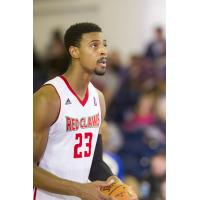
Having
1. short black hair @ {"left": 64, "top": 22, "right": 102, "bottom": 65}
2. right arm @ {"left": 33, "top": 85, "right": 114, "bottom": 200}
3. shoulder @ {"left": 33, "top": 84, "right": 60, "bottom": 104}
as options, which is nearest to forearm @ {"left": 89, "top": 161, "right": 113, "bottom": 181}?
right arm @ {"left": 33, "top": 85, "right": 114, "bottom": 200}

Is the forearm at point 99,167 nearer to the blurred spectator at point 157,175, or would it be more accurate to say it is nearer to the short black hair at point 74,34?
the blurred spectator at point 157,175

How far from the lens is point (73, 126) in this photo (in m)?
2.61

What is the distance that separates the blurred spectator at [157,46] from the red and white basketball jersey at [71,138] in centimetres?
31

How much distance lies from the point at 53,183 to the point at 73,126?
0.82 ft

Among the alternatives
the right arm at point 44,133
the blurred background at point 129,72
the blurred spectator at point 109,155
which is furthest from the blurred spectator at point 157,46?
the right arm at point 44,133

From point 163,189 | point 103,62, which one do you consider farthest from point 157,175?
point 103,62

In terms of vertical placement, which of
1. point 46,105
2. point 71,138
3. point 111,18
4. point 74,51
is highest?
point 111,18

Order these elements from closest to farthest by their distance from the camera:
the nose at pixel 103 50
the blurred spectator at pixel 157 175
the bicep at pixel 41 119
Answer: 1. the bicep at pixel 41 119
2. the nose at pixel 103 50
3. the blurred spectator at pixel 157 175

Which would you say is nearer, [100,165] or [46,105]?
[46,105]

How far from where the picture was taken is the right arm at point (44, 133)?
8.41ft

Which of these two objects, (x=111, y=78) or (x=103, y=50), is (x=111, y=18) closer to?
(x=103, y=50)

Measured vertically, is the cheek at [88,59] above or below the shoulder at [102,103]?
above

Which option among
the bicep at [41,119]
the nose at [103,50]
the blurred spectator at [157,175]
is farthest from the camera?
the blurred spectator at [157,175]

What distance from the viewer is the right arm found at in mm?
2562
